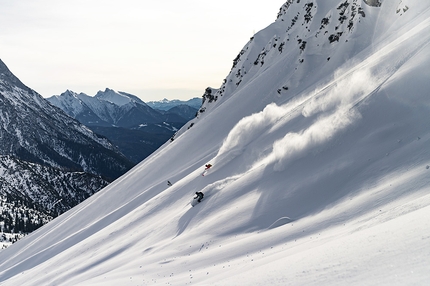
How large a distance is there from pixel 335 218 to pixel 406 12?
39345mm

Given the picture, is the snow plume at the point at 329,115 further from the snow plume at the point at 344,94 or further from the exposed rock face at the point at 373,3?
the exposed rock face at the point at 373,3

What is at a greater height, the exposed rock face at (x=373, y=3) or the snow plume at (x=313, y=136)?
the exposed rock face at (x=373, y=3)

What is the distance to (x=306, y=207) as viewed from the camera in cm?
2056

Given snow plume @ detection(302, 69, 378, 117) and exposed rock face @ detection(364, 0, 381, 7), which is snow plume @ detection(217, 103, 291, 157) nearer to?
snow plume @ detection(302, 69, 378, 117)

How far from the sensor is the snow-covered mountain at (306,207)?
11.5 metres

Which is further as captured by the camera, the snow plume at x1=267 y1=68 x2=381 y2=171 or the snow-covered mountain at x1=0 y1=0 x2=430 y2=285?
the snow plume at x1=267 y1=68 x2=381 y2=171

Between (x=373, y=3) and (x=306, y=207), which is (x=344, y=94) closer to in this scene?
(x=306, y=207)

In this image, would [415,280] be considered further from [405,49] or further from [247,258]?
[405,49]

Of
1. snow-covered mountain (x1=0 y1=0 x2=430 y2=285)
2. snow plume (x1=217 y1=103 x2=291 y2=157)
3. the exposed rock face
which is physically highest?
the exposed rock face

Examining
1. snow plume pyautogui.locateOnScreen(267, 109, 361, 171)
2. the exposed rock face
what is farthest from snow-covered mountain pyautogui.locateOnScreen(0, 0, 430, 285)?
the exposed rock face

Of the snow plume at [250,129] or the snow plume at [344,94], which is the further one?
the snow plume at [250,129]

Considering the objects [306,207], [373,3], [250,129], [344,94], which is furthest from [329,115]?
[373,3]

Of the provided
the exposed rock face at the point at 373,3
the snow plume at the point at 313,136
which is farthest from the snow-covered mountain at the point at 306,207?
the exposed rock face at the point at 373,3

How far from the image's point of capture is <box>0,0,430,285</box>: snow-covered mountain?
11516mm
